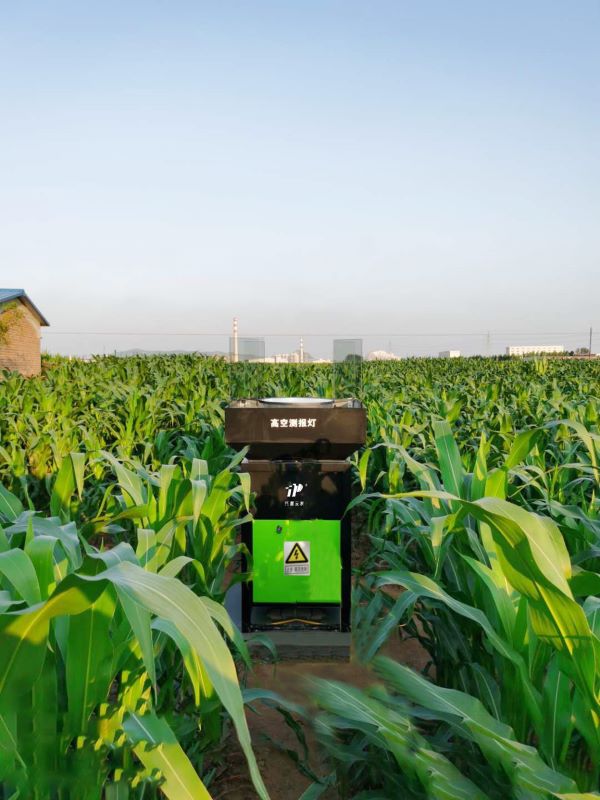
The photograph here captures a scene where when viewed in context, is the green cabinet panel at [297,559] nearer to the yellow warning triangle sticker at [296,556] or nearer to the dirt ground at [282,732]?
the yellow warning triangle sticker at [296,556]

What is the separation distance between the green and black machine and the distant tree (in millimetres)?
21919

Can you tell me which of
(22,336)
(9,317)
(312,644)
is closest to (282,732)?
(312,644)

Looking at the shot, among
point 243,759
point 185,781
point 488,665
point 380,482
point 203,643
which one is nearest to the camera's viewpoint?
point 203,643

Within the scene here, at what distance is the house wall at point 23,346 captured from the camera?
23.8 m

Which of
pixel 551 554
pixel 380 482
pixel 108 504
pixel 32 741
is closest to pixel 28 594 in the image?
pixel 32 741

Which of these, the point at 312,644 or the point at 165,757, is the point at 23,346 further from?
the point at 165,757

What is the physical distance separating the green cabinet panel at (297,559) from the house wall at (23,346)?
Answer: 23.1 meters

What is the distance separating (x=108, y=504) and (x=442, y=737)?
176 centimetres

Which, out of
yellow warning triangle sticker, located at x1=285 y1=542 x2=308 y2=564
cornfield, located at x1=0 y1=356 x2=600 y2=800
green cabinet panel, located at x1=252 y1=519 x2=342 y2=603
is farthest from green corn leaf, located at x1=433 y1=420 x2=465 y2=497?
yellow warning triangle sticker, located at x1=285 y1=542 x2=308 y2=564

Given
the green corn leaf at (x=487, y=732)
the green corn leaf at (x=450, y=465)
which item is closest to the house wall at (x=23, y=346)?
the green corn leaf at (x=450, y=465)

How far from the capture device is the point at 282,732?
7.62ft

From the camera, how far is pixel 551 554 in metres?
1.28

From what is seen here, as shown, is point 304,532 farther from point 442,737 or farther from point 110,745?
point 110,745

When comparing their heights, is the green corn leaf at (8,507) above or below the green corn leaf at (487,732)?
above
